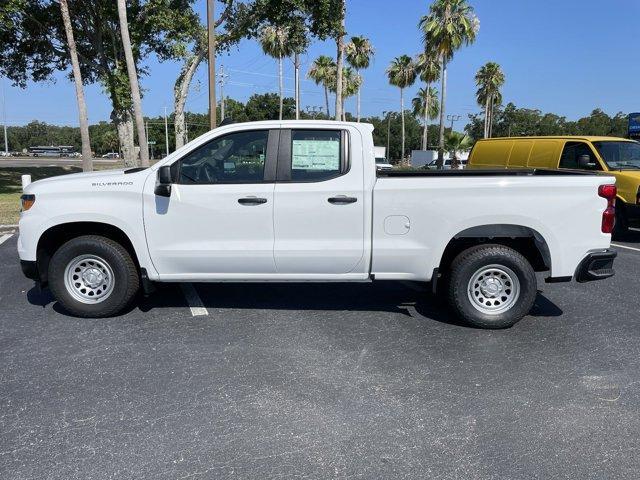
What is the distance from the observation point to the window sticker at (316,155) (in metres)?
4.99

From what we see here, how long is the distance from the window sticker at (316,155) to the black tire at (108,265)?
1.86 meters

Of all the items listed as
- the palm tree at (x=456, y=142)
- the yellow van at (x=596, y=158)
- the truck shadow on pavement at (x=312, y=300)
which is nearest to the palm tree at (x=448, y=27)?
the palm tree at (x=456, y=142)

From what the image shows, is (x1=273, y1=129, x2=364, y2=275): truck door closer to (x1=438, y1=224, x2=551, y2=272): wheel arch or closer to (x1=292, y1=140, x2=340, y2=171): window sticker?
(x1=292, y1=140, x2=340, y2=171): window sticker

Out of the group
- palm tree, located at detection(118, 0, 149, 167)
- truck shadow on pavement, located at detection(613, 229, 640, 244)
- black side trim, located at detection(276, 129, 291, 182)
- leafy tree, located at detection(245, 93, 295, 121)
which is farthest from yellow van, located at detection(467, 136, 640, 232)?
leafy tree, located at detection(245, 93, 295, 121)

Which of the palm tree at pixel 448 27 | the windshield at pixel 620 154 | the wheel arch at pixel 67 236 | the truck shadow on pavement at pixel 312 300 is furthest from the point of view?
the palm tree at pixel 448 27

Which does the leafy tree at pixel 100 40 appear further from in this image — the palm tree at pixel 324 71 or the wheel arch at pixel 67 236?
the palm tree at pixel 324 71

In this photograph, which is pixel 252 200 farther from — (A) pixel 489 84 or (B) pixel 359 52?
(A) pixel 489 84

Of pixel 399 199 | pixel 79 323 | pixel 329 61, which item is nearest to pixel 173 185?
pixel 79 323

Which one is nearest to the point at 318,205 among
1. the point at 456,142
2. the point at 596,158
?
the point at 596,158

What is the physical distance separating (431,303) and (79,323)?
3629 millimetres

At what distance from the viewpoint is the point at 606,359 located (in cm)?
441

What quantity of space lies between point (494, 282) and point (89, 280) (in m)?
3.87

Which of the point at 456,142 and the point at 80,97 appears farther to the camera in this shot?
the point at 456,142

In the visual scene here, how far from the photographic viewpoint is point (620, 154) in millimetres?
10305
